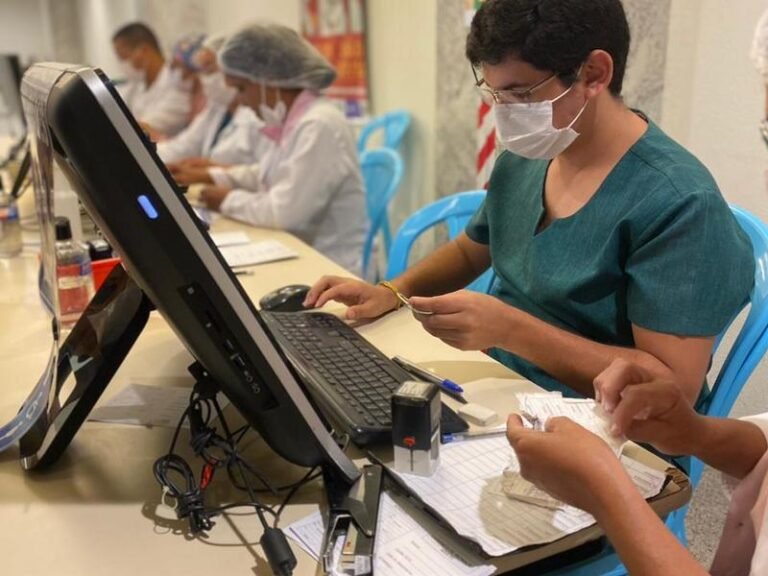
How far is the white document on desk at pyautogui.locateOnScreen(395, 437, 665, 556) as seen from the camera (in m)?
0.72

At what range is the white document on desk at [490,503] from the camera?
0.72 m

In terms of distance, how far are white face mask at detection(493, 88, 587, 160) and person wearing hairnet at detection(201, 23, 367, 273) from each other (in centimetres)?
107

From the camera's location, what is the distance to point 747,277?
1.06 meters

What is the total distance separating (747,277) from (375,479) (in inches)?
24.5

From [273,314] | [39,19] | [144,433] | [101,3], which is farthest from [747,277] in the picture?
[39,19]

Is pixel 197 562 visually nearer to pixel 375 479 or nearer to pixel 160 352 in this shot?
pixel 375 479

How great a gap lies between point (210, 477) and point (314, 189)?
1.50 meters

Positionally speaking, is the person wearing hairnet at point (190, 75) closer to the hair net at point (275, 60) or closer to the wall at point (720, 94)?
the hair net at point (275, 60)

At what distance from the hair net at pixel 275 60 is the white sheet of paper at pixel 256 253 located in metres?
0.64

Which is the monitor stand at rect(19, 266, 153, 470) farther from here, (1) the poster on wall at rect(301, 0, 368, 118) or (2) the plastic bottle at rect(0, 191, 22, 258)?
(1) the poster on wall at rect(301, 0, 368, 118)

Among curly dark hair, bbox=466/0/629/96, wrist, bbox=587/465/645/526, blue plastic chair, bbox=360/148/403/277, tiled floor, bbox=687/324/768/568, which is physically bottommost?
tiled floor, bbox=687/324/768/568

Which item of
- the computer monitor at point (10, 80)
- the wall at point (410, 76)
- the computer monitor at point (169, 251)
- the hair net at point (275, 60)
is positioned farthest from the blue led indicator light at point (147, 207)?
the computer monitor at point (10, 80)

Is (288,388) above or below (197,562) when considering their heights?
above

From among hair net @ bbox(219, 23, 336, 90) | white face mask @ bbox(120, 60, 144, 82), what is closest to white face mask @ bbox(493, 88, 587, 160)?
hair net @ bbox(219, 23, 336, 90)
